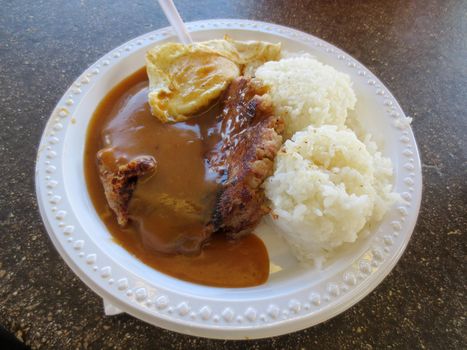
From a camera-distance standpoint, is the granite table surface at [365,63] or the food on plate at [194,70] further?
the food on plate at [194,70]

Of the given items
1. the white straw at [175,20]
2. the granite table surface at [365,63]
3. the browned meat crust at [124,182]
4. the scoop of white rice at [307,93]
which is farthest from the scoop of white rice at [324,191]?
the white straw at [175,20]

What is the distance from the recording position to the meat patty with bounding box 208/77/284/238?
1.43 metres

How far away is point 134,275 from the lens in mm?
1265

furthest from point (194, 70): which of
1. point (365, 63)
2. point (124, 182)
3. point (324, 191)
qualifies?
point (365, 63)

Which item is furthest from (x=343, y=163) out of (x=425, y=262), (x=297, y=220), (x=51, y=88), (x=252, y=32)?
(x=51, y=88)

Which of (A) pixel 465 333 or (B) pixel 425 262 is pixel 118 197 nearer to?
(B) pixel 425 262

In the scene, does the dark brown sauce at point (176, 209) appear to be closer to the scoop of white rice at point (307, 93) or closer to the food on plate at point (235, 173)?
the food on plate at point (235, 173)

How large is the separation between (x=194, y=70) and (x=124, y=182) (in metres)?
0.66

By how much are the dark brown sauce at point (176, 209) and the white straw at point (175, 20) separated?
0.59 m

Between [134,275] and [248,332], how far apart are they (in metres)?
0.42

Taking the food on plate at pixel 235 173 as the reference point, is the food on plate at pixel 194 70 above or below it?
above

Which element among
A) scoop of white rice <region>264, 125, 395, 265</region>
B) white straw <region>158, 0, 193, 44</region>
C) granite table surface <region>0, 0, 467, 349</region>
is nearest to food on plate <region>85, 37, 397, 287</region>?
scoop of white rice <region>264, 125, 395, 265</region>

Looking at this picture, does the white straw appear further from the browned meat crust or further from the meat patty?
the browned meat crust

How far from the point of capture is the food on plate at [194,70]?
5.58ft
